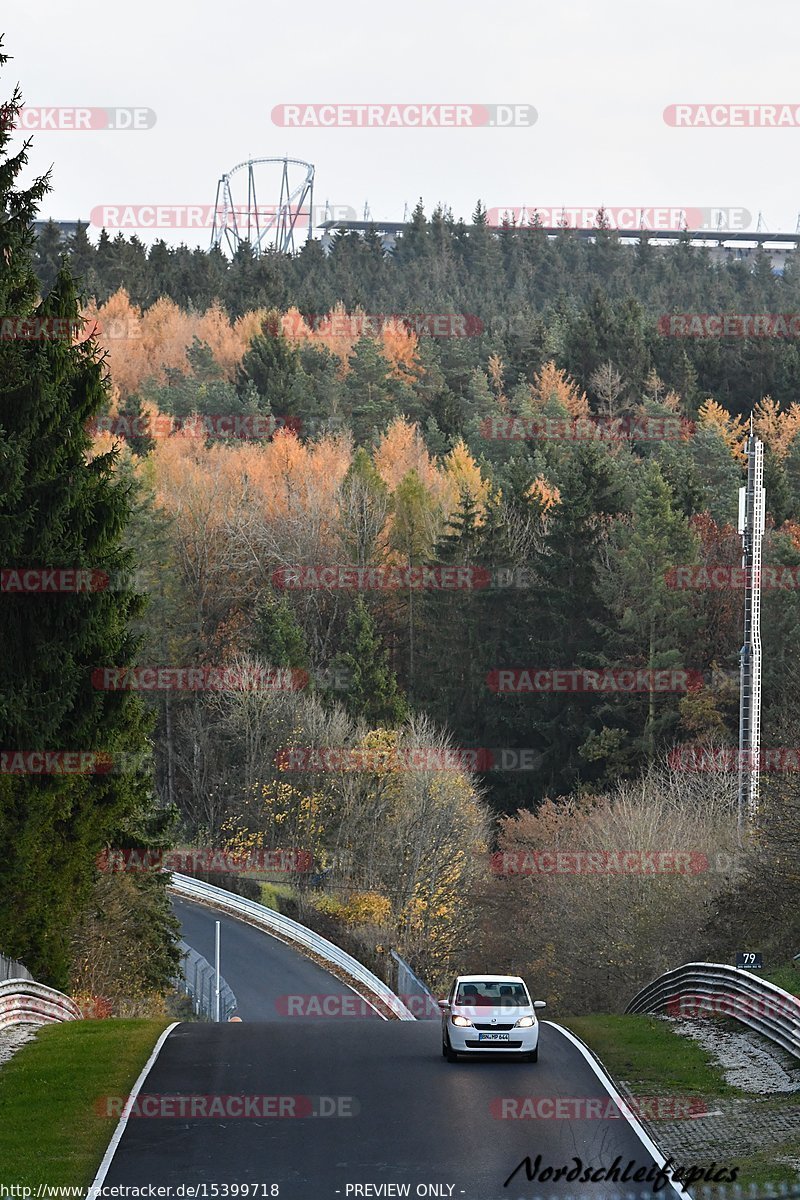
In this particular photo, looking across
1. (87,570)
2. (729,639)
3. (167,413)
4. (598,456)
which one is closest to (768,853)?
(87,570)

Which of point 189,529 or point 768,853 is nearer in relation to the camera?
point 768,853

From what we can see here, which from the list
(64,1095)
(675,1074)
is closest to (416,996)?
(675,1074)

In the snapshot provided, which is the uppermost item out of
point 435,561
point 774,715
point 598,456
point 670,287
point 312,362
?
point 670,287

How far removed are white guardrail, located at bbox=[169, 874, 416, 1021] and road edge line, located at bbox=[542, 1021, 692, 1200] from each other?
75.9 feet

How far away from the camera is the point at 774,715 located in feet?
220

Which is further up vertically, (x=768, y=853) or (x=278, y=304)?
(x=278, y=304)

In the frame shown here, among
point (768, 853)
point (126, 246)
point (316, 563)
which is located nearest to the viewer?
point (768, 853)

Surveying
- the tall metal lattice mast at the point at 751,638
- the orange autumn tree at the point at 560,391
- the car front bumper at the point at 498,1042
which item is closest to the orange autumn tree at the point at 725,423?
the orange autumn tree at the point at 560,391

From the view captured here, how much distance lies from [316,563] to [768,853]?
→ 5434 centimetres

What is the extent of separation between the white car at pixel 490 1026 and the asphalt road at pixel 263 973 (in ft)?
71.3

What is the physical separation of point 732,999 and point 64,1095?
1071 cm

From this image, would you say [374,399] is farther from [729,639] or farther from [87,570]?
[87,570]

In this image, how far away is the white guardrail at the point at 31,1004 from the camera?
2391cm

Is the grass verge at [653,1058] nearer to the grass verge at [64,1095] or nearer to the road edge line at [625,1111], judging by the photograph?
the road edge line at [625,1111]
